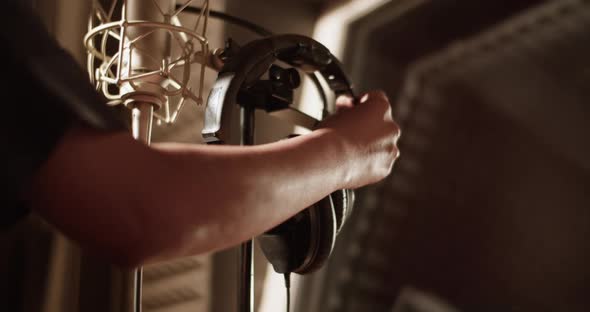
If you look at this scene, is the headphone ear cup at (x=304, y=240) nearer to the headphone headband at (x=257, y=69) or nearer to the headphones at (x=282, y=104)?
the headphones at (x=282, y=104)

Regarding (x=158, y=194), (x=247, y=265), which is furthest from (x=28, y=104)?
(x=247, y=265)

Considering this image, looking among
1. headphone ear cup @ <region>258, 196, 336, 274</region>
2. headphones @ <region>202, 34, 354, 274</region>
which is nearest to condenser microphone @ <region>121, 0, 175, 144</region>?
→ headphones @ <region>202, 34, 354, 274</region>

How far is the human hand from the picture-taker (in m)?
0.57

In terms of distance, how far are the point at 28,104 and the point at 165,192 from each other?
12 centimetres

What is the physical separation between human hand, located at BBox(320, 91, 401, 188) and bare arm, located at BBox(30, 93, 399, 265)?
71 millimetres

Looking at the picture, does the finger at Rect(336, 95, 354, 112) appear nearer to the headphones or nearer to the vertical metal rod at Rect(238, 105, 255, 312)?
the headphones

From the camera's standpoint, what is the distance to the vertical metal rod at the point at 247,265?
75 centimetres

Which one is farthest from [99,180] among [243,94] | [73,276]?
[73,276]

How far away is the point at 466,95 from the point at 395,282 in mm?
652

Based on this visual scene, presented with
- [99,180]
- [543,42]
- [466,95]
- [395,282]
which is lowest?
[395,282]

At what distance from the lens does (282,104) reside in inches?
29.5

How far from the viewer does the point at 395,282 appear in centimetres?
162

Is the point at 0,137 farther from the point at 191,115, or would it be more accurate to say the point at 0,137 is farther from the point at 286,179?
the point at 191,115

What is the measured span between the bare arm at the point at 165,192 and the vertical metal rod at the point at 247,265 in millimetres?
287
